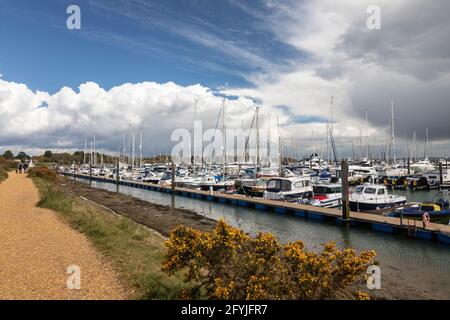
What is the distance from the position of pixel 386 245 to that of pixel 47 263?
1756 centimetres

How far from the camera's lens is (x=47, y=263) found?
10461 millimetres

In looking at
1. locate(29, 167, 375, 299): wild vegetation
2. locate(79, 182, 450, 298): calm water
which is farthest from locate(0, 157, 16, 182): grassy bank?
locate(29, 167, 375, 299): wild vegetation

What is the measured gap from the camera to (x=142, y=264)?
34.9 ft

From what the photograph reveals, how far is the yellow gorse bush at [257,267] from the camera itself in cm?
660

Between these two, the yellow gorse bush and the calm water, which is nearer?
the yellow gorse bush

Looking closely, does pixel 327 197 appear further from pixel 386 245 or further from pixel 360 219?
pixel 386 245

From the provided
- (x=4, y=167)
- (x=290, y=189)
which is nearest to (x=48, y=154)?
(x=4, y=167)

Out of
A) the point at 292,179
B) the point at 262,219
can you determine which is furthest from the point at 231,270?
the point at 292,179

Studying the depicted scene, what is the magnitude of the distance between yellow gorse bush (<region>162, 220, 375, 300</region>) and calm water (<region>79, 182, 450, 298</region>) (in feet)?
23.4

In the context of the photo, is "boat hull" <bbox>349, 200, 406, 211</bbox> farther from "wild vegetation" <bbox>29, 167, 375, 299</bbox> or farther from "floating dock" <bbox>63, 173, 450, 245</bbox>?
"wild vegetation" <bbox>29, 167, 375, 299</bbox>

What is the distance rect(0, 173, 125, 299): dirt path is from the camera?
8.08m

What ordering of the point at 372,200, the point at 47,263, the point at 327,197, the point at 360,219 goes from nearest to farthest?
the point at 47,263, the point at 360,219, the point at 372,200, the point at 327,197
